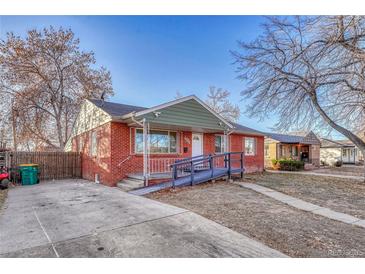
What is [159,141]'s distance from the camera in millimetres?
10477

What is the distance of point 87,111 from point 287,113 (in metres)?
10.9

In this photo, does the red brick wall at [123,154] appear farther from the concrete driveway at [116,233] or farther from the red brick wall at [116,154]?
the concrete driveway at [116,233]

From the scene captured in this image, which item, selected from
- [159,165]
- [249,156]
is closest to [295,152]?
[249,156]

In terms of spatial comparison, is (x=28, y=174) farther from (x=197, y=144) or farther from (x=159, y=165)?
(x=197, y=144)

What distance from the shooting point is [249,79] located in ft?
34.0

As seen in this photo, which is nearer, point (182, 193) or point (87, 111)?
point (182, 193)

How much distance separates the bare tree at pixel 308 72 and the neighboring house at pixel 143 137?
108 inches

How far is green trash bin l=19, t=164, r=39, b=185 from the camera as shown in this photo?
1051 centimetres

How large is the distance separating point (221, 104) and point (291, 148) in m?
13.1

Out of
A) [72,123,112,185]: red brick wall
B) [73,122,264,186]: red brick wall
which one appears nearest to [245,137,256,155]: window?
[73,122,264,186]: red brick wall

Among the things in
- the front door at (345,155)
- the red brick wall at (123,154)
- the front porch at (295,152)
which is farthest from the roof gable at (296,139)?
the red brick wall at (123,154)

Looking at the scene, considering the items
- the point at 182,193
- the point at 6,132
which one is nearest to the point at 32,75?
the point at 6,132

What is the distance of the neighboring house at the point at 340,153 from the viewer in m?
29.2
